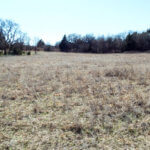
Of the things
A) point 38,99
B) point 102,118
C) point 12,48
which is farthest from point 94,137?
point 12,48

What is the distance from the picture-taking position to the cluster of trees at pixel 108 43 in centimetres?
3519

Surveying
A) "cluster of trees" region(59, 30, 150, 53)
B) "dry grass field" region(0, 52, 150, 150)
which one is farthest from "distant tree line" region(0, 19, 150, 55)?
"dry grass field" region(0, 52, 150, 150)

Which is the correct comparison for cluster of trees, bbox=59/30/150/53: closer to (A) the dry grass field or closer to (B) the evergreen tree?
(B) the evergreen tree

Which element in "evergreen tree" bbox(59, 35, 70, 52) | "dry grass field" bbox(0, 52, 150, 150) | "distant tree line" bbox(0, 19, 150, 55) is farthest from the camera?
"evergreen tree" bbox(59, 35, 70, 52)

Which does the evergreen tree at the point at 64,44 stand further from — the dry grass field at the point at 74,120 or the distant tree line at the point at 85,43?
the dry grass field at the point at 74,120

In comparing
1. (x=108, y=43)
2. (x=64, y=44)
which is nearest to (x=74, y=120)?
(x=108, y=43)

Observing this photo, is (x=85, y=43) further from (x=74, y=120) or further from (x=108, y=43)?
(x=74, y=120)

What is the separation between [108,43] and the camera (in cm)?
3969

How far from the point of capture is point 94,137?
6.88ft

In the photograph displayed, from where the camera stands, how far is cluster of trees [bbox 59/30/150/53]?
35.2 metres

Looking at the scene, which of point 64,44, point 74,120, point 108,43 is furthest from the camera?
point 64,44

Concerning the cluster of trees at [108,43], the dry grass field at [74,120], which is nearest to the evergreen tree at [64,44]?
the cluster of trees at [108,43]

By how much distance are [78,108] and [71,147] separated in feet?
4.02

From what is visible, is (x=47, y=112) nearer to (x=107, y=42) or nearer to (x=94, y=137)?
(x=94, y=137)
